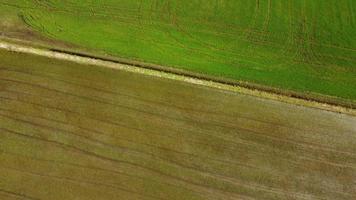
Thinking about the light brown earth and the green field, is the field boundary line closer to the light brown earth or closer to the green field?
the light brown earth

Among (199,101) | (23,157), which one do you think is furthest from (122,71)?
(23,157)

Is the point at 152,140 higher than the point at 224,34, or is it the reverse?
the point at 224,34

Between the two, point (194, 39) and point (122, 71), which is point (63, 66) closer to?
point (122, 71)

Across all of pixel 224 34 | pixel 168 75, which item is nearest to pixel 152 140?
pixel 168 75

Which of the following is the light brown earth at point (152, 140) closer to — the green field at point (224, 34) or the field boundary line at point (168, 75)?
the field boundary line at point (168, 75)

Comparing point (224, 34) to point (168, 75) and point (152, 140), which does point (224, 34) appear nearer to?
point (168, 75)

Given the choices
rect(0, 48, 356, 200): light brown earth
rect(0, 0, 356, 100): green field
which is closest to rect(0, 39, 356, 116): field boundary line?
rect(0, 48, 356, 200): light brown earth

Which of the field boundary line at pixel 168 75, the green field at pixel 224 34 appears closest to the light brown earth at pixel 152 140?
the field boundary line at pixel 168 75
